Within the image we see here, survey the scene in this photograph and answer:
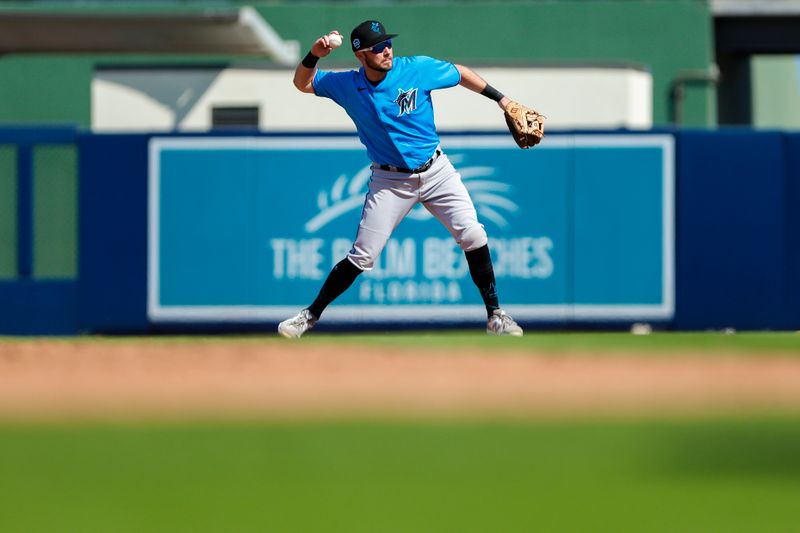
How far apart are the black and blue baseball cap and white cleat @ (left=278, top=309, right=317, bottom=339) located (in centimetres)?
158

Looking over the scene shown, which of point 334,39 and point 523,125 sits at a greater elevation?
point 334,39

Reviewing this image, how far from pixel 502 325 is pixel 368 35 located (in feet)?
5.81

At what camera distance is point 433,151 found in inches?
269

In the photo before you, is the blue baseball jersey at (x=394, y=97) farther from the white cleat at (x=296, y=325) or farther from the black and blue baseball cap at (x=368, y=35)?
the white cleat at (x=296, y=325)

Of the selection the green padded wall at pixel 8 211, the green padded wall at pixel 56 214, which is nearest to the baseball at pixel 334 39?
the green padded wall at pixel 56 214

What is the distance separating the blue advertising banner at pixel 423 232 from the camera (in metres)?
13.4

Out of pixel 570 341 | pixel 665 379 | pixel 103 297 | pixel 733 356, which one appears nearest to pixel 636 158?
pixel 570 341

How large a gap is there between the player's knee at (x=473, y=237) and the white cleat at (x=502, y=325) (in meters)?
0.41

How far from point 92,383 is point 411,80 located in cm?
403

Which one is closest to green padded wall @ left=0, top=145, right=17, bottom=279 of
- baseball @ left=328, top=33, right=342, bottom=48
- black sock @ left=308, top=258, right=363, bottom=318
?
black sock @ left=308, top=258, right=363, bottom=318

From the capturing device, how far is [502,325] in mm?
6617

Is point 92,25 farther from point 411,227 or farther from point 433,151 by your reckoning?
point 433,151

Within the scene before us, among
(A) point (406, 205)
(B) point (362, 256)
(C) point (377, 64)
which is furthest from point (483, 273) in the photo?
(C) point (377, 64)

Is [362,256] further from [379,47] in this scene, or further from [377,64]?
[379,47]
